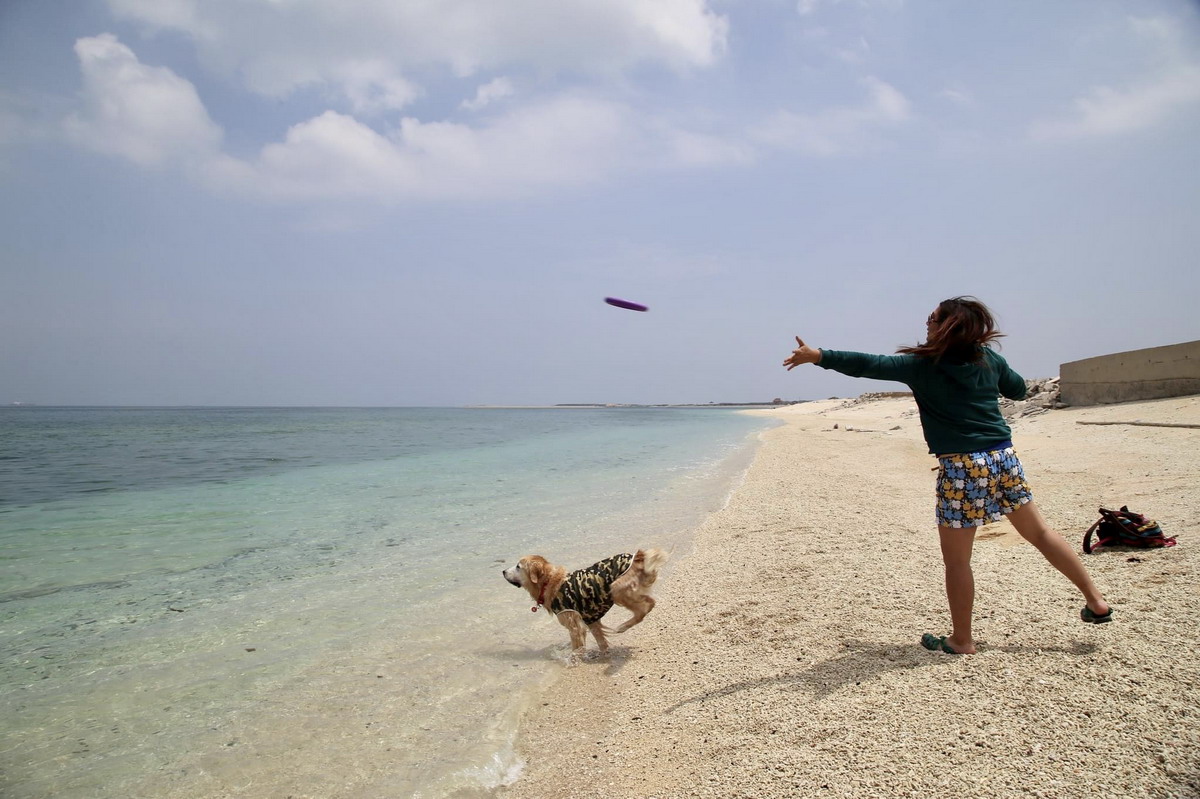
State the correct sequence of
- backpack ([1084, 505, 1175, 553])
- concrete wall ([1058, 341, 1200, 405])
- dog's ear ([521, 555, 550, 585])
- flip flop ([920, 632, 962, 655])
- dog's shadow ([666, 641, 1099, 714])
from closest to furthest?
dog's shadow ([666, 641, 1099, 714]), flip flop ([920, 632, 962, 655]), backpack ([1084, 505, 1175, 553]), dog's ear ([521, 555, 550, 585]), concrete wall ([1058, 341, 1200, 405])

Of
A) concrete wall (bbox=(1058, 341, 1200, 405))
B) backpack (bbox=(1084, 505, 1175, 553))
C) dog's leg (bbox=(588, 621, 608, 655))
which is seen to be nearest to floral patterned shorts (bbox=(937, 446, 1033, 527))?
backpack (bbox=(1084, 505, 1175, 553))

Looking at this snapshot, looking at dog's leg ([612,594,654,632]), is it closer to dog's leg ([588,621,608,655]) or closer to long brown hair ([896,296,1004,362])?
dog's leg ([588,621,608,655])

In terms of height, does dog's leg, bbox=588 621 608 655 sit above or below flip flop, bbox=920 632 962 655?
below

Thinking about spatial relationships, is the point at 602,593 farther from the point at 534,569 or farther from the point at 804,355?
the point at 804,355

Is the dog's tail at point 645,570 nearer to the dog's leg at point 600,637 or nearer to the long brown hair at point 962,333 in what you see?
the dog's leg at point 600,637

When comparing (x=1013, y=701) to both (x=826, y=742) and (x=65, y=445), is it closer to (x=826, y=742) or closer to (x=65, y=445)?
(x=826, y=742)

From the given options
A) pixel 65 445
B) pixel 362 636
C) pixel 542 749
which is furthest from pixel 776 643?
pixel 65 445

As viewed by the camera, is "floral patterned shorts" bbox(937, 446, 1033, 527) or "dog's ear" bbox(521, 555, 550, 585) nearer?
"floral patterned shorts" bbox(937, 446, 1033, 527)

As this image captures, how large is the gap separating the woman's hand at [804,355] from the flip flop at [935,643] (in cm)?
177

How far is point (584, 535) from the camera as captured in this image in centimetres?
915

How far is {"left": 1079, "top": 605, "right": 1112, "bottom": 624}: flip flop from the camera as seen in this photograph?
346cm

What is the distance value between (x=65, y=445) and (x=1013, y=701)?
39.0 metres

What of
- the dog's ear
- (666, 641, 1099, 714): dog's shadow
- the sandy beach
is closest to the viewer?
the sandy beach

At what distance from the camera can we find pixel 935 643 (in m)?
3.62
